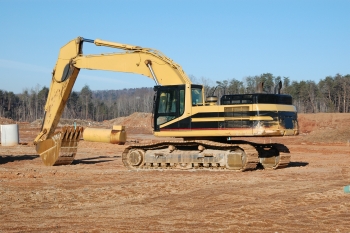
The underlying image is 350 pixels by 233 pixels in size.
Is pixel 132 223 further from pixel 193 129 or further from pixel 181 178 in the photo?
pixel 193 129

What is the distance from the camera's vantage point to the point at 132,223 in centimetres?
894

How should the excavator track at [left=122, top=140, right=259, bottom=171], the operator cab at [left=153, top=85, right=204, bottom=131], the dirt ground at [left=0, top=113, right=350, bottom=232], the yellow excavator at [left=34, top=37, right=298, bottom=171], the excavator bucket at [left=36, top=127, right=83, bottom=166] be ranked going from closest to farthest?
the dirt ground at [left=0, top=113, right=350, bottom=232] → the yellow excavator at [left=34, top=37, right=298, bottom=171] → the excavator track at [left=122, top=140, right=259, bottom=171] → the operator cab at [left=153, top=85, right=204, bottom=131] → the excavator bucket at [left=36, top=127, right=83, bottom=166]

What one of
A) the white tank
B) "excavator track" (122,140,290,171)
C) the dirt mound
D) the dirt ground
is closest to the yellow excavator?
"excavator track" (122,140,290,171)

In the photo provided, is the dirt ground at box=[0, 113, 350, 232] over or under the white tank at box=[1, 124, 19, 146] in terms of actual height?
under

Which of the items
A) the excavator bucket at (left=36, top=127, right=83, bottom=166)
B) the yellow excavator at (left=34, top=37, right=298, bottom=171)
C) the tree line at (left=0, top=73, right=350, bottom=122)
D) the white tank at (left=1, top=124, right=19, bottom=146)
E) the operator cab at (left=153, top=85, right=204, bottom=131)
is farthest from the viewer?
the tree line at (left=0, top=73, right=350, bottom=122)

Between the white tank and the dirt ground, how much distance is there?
59.9ft

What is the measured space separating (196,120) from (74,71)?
238 inches

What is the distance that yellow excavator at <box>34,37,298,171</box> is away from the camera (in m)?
16.6

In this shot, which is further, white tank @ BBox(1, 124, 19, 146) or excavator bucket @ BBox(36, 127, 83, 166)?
white tank @ BBox(1, 124, 19, 146)

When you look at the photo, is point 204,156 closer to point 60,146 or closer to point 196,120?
point 196,120

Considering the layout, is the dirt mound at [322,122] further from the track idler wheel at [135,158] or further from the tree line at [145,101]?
the track idler wheel at [135,158]

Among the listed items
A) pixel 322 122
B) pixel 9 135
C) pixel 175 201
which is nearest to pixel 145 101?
pixel 322 122

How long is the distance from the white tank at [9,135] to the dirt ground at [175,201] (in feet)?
59.9

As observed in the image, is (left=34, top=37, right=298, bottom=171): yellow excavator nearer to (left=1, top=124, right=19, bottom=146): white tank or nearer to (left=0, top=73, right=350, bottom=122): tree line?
(left=1, top=124, right=19, bottom=146): white tank
